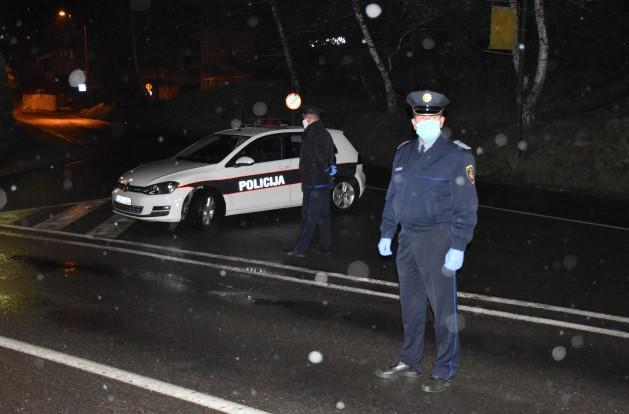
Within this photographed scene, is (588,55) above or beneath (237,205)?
above

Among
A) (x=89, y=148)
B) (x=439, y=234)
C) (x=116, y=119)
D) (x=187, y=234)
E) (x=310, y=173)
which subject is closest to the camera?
(x=439, y=234)

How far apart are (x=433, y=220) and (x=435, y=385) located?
1.18 meters

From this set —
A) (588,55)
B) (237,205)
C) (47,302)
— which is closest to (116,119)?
(588,55)

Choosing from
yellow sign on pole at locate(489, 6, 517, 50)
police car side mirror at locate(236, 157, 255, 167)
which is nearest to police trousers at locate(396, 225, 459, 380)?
police car side mirror at locate(236, 157, 255, 167)

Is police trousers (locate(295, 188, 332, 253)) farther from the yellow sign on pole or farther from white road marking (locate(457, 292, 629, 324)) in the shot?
the yellow sign on pole

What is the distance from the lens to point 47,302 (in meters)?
7.04

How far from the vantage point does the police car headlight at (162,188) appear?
1091 centimetres

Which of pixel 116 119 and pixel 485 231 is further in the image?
pixel 116 119

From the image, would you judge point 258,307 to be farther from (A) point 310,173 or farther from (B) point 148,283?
(A) point 310,173

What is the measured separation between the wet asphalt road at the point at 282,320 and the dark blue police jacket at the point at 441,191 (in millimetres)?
1210

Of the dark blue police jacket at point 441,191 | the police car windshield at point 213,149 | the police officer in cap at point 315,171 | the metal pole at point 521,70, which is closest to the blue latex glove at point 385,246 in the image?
the dark blue police jacket at point 441,191

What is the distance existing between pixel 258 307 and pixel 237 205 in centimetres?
467

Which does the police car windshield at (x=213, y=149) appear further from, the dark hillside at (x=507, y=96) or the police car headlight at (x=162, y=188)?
the dark hillside at (x=507, y=96)

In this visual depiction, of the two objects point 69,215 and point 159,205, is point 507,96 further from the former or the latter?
point 159,205
